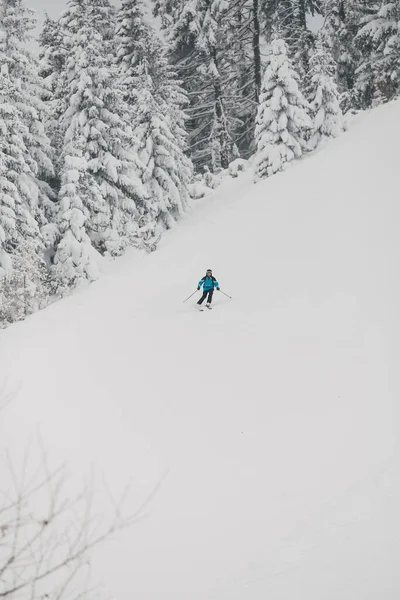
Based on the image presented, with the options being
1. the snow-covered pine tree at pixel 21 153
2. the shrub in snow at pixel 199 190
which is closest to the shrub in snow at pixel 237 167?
the shrub in snow at pixel 199 190

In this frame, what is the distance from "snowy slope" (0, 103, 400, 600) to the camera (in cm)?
539

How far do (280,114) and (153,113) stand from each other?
6.54m

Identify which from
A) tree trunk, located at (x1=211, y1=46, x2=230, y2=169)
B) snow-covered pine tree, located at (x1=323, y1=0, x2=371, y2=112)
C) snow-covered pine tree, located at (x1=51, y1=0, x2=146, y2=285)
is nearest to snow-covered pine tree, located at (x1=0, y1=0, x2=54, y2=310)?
snow-covered pine tree, located at (x1=51, y1=0, x2=146, y2=285)

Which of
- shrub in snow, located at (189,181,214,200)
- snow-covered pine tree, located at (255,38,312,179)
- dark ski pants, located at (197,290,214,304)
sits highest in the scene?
snow-covered pine tree, located at (255,38,312,179)

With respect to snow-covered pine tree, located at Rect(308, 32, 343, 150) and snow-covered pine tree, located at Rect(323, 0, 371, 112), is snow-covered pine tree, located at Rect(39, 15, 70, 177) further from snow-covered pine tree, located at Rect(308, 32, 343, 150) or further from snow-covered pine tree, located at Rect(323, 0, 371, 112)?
snow-covered pine tree, located at Rect(323, 0, 371, 112)

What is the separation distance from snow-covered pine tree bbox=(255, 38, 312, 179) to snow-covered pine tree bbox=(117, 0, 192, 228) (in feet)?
15.9

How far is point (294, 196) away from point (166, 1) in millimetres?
21627

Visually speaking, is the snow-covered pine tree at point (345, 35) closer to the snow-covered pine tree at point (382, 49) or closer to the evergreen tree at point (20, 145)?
the snow-covered pine tree at point (382, 49)

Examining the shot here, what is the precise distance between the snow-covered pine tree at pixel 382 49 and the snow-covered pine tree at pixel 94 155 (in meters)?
13.5

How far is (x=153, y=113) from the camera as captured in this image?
24.0m

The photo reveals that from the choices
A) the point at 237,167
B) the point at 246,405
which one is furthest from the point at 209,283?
the point at 237,167

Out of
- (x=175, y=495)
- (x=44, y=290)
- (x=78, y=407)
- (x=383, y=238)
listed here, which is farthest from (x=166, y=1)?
(x=175, y=495)

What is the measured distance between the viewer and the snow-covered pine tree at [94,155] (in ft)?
68.4

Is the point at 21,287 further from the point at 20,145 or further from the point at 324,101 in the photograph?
the point at 324,101
